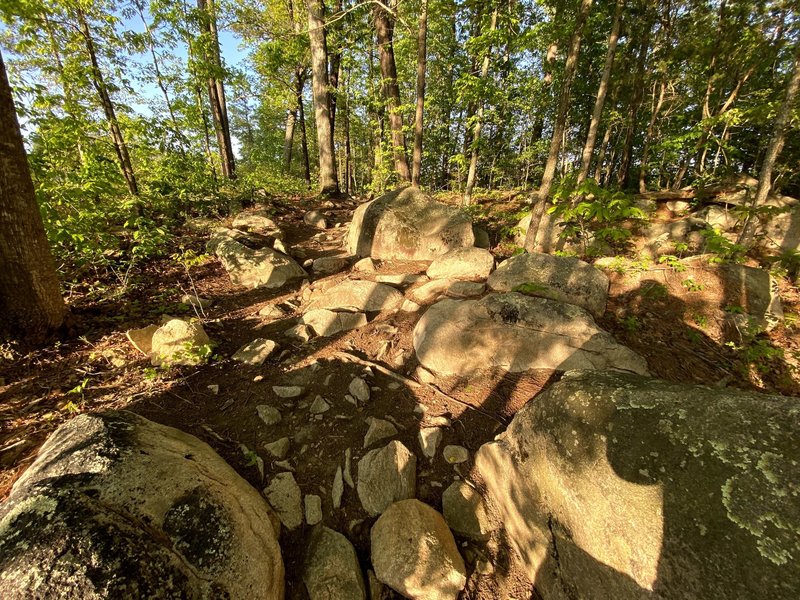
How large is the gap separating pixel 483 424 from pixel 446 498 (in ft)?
2.97

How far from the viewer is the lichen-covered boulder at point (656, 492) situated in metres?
1.49

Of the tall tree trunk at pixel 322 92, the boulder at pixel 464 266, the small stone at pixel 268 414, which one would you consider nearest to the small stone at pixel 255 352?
the small stone at pixel 268 414

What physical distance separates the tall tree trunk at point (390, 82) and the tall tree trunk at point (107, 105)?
7.64 meters

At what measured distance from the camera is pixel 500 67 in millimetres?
10891

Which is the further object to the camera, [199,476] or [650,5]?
[650,5]

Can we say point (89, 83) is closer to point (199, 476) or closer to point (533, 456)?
point (199, 476)

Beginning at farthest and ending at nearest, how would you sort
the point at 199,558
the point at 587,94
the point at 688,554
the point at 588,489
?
1. the point at 587,94
2. the point at 588,489
3. the point at 199,558
4. the point at 688,554

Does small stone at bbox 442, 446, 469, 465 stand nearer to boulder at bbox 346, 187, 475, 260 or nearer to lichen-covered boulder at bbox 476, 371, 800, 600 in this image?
lichen-covered boulder at bbox 476, 371, 800, 600

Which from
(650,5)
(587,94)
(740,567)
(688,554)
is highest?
(650,5)

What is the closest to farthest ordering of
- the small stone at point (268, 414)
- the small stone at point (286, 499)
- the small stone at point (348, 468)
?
the small stone at point (286, 499) → the small stone at point (348, 468) → the small stone at point (268, 414)

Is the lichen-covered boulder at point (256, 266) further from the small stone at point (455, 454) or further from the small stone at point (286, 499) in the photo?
the small stone at point (455, 454)

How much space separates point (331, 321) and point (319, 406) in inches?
66.4

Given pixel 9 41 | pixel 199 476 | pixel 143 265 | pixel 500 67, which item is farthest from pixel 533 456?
pixel 9 41

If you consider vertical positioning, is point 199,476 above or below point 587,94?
below
